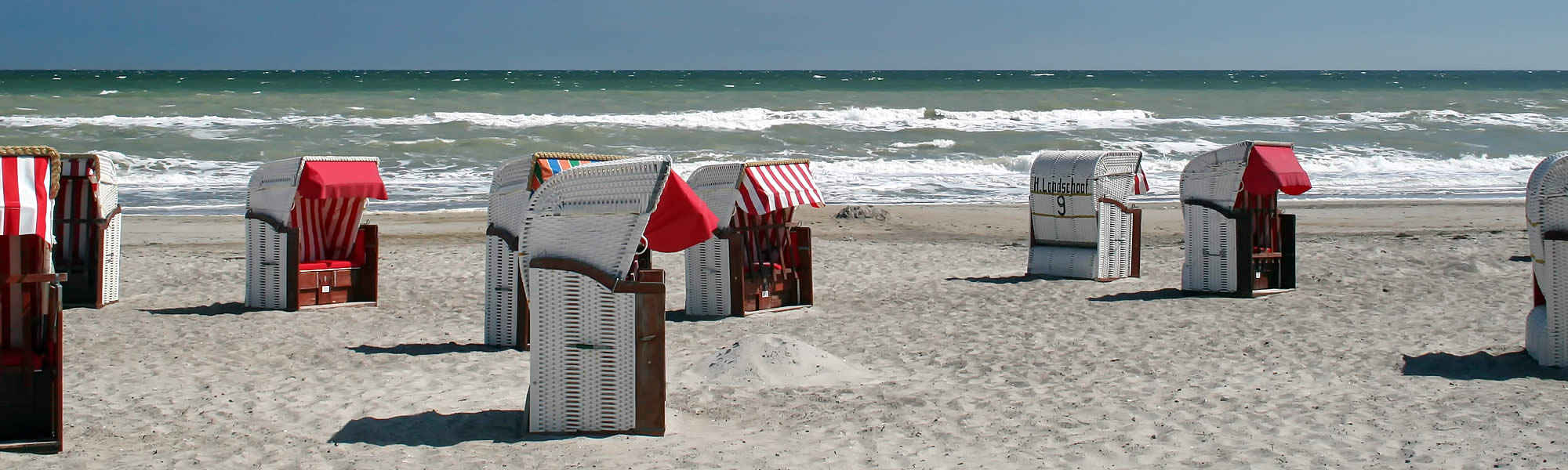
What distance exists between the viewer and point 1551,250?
7191mm

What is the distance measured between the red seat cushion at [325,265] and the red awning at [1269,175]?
23.8 feet

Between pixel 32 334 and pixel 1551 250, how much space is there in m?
7.61

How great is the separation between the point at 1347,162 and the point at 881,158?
10.1 m

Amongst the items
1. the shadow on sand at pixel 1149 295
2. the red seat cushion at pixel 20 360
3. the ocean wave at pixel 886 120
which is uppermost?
the ocean wave at pixel 886 120

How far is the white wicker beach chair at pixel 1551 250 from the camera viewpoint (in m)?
7.12

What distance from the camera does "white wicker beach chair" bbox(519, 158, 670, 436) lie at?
550 centimetres

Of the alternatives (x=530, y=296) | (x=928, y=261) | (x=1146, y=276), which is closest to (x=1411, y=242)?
(x=1146, y=276)

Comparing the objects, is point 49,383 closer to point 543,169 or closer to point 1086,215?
point 543,169

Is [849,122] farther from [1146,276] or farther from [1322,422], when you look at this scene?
[1322,422]

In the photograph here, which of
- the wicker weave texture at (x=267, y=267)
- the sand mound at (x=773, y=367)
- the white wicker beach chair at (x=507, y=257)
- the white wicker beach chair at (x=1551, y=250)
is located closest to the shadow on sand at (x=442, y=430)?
the sand mound at (x=773, y=367)

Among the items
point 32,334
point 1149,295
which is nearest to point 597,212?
point 32,334

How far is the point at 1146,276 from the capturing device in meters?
12.1

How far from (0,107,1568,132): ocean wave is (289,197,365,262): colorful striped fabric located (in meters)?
25.6

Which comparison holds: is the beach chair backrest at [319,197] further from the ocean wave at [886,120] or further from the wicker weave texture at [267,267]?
the ocean wave at [886,120]
